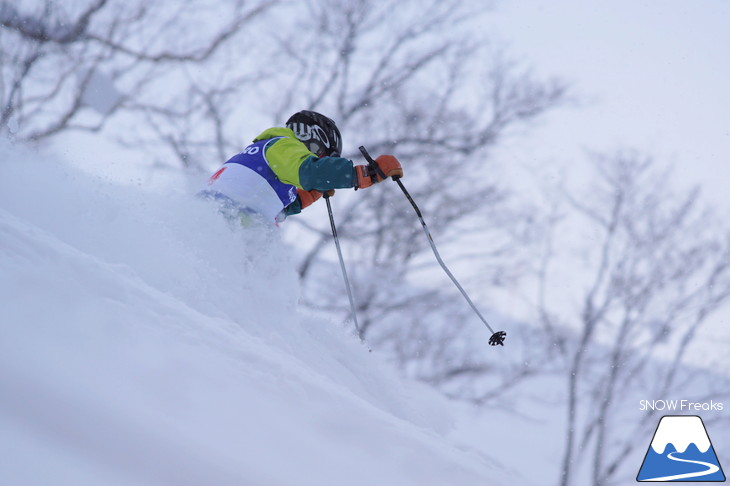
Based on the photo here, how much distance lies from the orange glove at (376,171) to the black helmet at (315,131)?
0.53 metres

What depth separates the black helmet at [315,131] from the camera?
354 cm

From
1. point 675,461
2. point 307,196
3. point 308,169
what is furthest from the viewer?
point 675,461

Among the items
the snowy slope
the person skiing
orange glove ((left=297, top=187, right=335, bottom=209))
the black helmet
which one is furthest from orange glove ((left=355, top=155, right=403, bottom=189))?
the snowy slope

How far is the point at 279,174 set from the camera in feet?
10.5

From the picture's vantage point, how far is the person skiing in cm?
309

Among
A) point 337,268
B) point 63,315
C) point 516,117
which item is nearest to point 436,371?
point 337,268

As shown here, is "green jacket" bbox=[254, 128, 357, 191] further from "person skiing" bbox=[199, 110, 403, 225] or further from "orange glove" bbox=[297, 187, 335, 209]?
"orange glove" bbox=[297, 187, 335, 209]

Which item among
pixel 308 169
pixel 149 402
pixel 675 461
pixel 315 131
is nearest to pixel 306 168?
pixel 308 169

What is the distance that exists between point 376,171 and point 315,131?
63cm

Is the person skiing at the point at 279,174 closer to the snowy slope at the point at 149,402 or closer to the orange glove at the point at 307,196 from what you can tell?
the orange glove at the point at 307,196

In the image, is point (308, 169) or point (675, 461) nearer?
point (308, 169)

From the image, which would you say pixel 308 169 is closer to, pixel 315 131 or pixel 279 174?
pixel 279 174

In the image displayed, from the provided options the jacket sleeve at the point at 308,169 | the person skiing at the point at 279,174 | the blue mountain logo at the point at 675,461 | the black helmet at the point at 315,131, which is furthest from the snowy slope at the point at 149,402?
the blue mountain logo at the point at 675,461

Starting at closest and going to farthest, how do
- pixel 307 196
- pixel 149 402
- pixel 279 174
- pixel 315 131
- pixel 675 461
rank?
pixel 149 402
pixel 279 174
pixel 315 131
pixel 307 196
pixel 675 461
